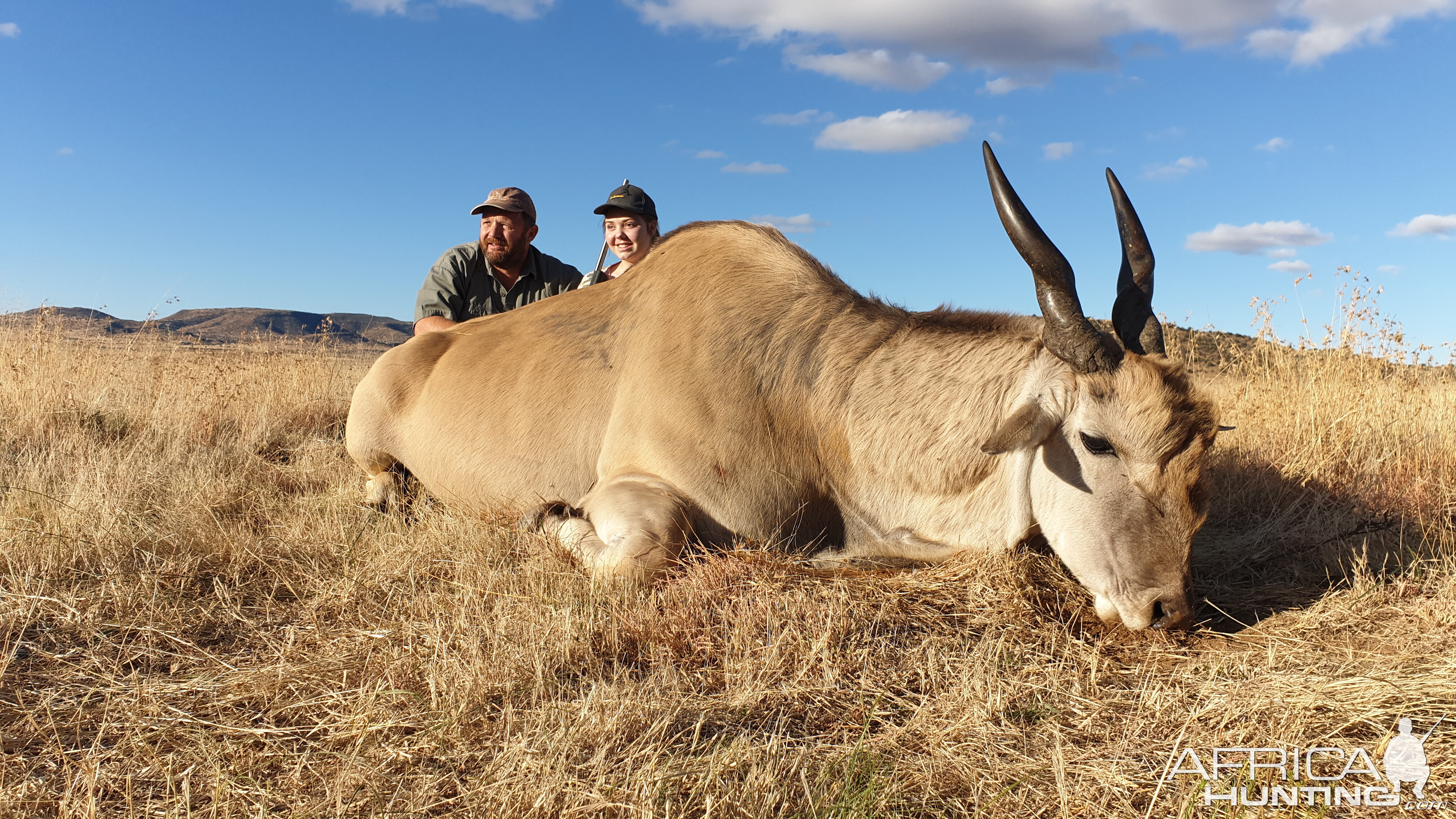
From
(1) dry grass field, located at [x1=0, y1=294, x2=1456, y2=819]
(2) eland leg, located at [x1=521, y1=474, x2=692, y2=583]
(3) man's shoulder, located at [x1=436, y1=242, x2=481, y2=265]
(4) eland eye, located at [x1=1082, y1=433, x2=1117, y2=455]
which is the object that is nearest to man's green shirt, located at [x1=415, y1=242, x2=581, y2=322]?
(3) man's shoulder, located at [x1=436, y1=242, x2=481, y2=265]

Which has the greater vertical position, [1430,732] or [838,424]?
[838,424]

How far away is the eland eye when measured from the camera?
3748 millimetres

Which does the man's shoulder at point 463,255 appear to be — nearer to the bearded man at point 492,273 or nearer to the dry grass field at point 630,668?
the bearded man at point 492,273

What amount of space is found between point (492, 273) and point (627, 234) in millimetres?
1361

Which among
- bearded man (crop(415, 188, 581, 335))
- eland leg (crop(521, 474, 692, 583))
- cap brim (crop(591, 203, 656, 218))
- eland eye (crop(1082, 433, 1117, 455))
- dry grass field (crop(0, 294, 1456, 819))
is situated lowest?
dry grass field (crop(0, 294, 1456, 819))

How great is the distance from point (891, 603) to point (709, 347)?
5.19 ft

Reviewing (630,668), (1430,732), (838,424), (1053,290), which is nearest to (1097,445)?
(1053,290)

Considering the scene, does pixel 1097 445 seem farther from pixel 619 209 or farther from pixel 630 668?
pixel 619 209

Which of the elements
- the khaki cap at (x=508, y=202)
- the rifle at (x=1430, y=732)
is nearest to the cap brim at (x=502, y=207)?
the khaki cap at (x=508, y=202)

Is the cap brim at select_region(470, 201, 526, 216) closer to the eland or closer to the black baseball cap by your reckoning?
the black baseball cap

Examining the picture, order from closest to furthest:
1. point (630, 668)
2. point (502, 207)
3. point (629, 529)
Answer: point (630, 668), point (629, 529), point (502, 207)

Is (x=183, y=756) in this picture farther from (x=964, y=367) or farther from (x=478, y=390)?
(x=964, y=367)

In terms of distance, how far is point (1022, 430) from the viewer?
369 cm

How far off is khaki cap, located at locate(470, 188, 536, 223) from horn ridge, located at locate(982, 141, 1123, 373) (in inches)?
197
